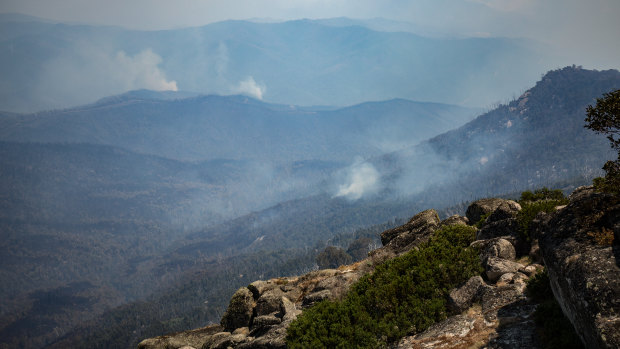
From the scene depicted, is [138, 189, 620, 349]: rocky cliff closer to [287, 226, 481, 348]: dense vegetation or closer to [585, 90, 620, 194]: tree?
[585, 90, 620, 194]: tree

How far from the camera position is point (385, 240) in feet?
130

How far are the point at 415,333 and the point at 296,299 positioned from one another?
16.4 metres

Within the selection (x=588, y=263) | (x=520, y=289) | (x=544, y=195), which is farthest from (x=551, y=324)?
(x=544, y=195)

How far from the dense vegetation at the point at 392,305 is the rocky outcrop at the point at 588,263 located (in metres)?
6.18

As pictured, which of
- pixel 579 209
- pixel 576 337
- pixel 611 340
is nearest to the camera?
pixel 611 340

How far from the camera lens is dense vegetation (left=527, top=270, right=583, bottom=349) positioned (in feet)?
38.7

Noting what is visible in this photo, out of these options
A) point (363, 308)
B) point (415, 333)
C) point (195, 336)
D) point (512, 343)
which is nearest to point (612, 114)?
point (512, 343)

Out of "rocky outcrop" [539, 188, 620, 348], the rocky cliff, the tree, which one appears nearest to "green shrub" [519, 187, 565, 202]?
the rocky cliff

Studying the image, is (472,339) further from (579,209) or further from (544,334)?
(579,209)

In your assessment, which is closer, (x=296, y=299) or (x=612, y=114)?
(x=612, y=114)

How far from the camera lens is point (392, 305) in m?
19.7

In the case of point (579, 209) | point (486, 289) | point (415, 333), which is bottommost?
point (415, 333)

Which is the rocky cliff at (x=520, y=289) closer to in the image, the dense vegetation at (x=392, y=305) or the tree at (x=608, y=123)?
the tree at (x=608, y=123)

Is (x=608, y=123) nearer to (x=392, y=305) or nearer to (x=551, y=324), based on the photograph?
(x=551, y=324)
